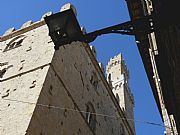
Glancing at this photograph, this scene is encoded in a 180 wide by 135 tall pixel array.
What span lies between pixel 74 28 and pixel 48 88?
603cm

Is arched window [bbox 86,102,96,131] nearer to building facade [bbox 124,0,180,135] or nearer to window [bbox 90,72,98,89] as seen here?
window [bbox 90,72,98,89]

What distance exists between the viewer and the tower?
19658mm

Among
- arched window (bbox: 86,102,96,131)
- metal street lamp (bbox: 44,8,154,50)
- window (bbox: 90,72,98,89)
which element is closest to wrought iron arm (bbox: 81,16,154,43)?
metal street lamp (bbox: 44,8,154,50)

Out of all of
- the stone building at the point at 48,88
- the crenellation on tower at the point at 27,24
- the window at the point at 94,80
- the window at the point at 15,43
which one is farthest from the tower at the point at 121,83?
the window at the point at 15,43

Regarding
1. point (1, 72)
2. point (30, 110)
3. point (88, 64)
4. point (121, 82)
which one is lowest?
point (30, 110)

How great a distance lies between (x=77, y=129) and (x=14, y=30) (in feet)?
16.8

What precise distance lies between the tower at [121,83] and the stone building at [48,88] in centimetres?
410

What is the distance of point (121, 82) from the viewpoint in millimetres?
21969

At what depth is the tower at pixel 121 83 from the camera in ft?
64.5

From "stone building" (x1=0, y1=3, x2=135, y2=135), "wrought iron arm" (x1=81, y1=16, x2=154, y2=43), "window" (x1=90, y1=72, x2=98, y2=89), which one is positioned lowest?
"wrought iron arm" (x1=81, y1=16, x2=154, y2=43)

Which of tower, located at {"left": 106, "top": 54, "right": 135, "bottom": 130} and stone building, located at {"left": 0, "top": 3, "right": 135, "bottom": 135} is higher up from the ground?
tower, located at {"left": 106, "top": 54, "right": 135, "bottom": 130}

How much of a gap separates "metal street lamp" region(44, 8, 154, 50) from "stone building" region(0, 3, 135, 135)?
14.9 feet

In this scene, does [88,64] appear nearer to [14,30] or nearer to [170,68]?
[14,30]

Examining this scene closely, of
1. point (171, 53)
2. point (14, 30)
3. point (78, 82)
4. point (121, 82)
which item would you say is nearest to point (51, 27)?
point (171, 53)
